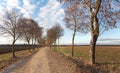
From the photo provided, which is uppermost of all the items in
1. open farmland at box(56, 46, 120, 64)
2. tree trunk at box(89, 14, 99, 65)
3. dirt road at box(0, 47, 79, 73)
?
tree trunk at box(89, 14, 99, 65)

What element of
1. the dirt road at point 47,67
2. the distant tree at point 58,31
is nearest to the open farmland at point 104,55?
the dirt road at point 47,67

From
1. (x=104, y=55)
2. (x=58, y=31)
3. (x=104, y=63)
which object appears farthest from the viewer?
(x=58, y=31)

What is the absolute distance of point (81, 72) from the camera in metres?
14.9

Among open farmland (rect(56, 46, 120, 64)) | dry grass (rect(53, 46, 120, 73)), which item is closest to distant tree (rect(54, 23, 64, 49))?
open farmland (rect(56, 46, 120, 64))

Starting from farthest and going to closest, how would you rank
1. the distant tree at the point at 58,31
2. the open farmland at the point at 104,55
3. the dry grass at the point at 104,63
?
the distant tree at the point at 58,31
the open farmland at the point at 104,55
the dry grass at the point at 104,63

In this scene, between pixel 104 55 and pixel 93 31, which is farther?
pixel 104 55

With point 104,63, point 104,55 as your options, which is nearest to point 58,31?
point 104,55

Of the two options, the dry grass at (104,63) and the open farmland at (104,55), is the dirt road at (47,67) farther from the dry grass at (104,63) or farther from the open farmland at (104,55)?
the open farmland at (104,55)

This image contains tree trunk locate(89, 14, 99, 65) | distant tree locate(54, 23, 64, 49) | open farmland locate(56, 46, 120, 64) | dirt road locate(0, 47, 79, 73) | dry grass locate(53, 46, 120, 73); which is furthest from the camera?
distant tree locate(54, 23, 64, 49)

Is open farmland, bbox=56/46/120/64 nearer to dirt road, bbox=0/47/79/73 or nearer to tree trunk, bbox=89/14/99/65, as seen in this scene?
tree trunk, bbox=89/14/99/65

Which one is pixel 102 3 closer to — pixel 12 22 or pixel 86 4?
pixel 86 4

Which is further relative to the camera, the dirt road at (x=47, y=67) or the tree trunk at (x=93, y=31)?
the tree trunk at (x=93, y=31)

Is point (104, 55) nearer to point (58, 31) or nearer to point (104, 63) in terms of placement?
point (104, 63)

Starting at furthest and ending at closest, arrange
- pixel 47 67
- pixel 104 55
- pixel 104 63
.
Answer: pixel 104 55, pixel 104 63, pixel 47 67
